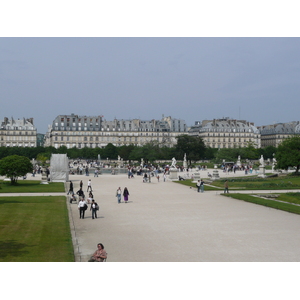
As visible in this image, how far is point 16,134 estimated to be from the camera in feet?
456

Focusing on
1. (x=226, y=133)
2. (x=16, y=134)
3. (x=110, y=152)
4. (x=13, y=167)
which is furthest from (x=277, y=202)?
(x=16, y=134)

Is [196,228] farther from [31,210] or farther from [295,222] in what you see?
[31,210]

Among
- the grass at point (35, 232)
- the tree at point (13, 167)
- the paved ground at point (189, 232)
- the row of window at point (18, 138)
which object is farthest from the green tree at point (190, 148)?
the grass at point (35, 232)

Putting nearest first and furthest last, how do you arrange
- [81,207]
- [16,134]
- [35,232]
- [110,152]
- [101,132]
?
[35,232] < [81,207] < [110,152] < [16,134] < [101,132]

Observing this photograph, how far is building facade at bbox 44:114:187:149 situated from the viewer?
5522 inches

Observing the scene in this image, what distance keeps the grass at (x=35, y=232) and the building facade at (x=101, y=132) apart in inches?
4488

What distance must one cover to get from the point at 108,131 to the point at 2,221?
123060 mm

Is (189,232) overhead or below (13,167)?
below

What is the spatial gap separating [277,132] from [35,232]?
454ft

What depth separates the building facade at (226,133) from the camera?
465ft

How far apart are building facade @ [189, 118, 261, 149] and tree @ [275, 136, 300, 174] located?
8901 centimetres

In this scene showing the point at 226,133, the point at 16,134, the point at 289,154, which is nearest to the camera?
the point at 289,154

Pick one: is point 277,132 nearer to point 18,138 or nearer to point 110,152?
point 110,152

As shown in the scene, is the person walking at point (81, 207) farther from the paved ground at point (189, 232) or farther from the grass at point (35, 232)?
the grass at point (35, 232)
